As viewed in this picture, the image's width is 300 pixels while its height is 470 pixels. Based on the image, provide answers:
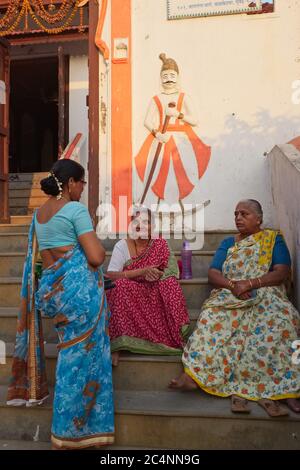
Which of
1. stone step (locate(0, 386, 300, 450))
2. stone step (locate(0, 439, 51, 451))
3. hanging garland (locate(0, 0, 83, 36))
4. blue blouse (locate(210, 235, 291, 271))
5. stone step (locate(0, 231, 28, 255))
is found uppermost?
hanging garland (locate(0, 0, 83, 36))

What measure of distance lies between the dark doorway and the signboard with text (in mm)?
5418

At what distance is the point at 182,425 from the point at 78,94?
19.7ft

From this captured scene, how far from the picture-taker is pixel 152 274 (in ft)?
10.0

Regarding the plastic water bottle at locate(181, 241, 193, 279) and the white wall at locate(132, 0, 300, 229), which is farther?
the white wall at locate(132, 0, 300, 229)

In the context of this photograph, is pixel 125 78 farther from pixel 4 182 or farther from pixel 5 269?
pixel 5 269

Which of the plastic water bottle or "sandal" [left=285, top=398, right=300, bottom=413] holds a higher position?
the plastic water bottle

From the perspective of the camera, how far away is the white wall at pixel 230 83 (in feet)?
15.8

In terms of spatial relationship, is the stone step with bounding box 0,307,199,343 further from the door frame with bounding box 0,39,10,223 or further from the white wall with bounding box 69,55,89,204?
the white wall with bounding box 69,55,89,204

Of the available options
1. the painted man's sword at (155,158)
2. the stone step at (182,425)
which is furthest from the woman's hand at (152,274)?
the painted man's sword at (155,158)

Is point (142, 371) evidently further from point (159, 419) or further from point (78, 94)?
point (78, 94)

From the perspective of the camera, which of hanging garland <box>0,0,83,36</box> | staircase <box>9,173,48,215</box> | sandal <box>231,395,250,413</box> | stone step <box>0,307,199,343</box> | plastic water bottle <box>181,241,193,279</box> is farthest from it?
staircase <box>9,173,48,215</box>

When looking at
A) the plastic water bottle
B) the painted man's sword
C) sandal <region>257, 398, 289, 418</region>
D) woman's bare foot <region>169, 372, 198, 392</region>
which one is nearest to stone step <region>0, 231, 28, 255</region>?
the painted man's sword

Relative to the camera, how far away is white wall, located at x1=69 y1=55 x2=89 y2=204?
7109 millimetres
